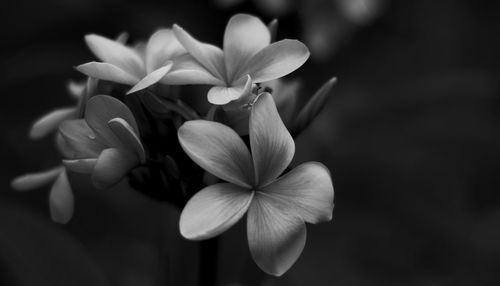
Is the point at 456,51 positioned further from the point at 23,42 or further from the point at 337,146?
the point at 23,42

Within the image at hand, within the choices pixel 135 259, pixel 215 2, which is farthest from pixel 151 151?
pixel 215 2

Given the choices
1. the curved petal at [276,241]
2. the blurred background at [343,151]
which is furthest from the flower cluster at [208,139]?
the blurred background at [343,151]

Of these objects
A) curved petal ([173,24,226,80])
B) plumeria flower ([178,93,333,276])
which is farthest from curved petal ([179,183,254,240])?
curved petal ([173,24,226,80])

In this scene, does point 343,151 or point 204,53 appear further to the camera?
point 343,151

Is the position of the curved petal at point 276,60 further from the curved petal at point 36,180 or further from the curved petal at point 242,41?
the curved petal at point 36,180

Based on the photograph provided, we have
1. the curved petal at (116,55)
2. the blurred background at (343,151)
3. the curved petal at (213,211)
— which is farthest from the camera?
the blurred background at (343,151)

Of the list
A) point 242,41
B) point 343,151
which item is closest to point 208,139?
point 242,41

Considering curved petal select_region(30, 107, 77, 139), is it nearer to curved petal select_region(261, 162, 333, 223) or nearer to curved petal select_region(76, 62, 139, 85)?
curved petal select_region(76, 62, 139, 85)

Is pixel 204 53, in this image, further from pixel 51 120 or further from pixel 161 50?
pixel 51 120
